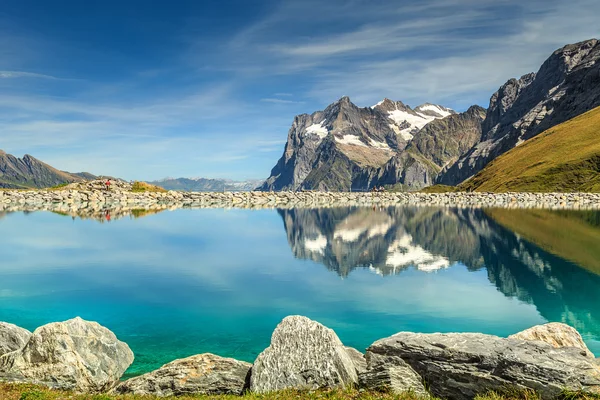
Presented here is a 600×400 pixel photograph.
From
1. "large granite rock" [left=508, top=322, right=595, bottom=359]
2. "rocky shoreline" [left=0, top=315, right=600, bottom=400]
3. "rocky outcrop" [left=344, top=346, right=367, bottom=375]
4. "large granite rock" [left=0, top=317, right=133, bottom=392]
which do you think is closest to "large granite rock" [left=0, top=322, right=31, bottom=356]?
"rocky shoreline" [left=0, top=315, right=600, bottom=400]

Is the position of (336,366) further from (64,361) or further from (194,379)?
(64,361)

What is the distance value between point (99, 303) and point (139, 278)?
27.8 ft

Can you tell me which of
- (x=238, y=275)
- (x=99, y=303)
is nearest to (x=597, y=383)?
(x=99, y=303)

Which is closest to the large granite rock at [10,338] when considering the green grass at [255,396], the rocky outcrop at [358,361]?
the green grass at [255,396]

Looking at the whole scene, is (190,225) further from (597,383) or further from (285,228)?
(597,383)

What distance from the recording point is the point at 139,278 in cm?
3991

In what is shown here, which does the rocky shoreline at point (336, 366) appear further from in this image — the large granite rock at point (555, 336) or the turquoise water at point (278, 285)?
the turquoise water at point (278, 285)

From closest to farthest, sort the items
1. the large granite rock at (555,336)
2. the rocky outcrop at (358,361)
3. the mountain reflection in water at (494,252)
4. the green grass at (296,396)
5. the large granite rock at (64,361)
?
the green grass at (296,396)
the rocky outcrop at (358,361)
the large granite rock at (64,361)
the large granite rock at (555,336)
the mountain reflection in water at (494,252)

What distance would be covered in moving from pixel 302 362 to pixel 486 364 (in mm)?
5965

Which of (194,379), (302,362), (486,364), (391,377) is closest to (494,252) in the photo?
(486,364)

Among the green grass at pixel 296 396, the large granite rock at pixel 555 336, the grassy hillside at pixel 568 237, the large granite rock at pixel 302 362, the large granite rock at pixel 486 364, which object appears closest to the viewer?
the large granite rock at pixel 486 364

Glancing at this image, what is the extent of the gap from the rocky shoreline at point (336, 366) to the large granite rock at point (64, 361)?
37 mm

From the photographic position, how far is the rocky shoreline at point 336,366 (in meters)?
14.1

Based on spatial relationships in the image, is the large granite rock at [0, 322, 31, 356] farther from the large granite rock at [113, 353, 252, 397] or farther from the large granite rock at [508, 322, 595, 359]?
the large granite rock at [508, 322, 595, 359]
